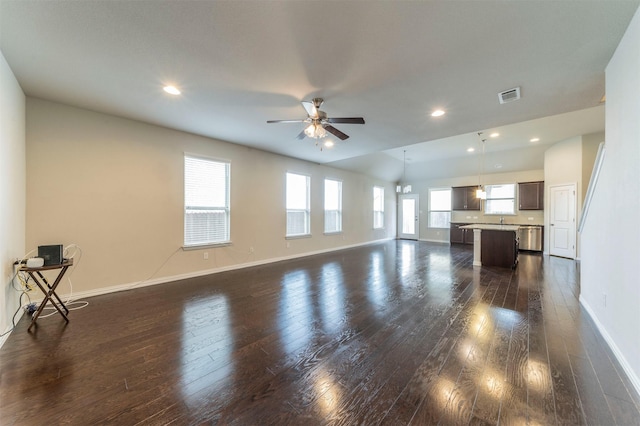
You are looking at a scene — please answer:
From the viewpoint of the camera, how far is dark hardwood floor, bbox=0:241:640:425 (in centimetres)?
146

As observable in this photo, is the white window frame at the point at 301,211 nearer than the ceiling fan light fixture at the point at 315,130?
No

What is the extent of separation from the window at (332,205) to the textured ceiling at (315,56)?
13.3 feet

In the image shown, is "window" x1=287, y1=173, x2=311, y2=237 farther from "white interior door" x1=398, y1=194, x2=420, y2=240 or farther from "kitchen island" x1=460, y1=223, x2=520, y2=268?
"white interior door" x1=398, y1=194, x2=420, y2=240

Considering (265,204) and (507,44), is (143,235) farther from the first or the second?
(507,44)

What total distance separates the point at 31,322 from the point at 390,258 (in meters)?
6.30

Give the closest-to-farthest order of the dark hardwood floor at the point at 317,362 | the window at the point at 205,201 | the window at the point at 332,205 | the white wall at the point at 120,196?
the dark hardwood floor at the point at 317,362, the white wall at the point at 120,196, the window at the point at 205,201, the window at the point at 332,205

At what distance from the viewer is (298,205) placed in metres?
6.68

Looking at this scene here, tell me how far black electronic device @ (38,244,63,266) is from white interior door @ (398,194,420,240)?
1066 cm

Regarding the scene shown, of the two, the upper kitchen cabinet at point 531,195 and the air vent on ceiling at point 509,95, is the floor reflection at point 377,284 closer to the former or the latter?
the air vent on ceiling at point 509,95

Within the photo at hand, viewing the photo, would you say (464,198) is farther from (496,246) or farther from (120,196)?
(120,196)

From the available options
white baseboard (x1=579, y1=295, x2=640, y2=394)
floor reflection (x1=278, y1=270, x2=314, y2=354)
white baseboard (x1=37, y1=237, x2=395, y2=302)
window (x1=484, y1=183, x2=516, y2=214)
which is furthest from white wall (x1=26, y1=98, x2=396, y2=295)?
window (x1=484, y1=183, x2=516, y2=214)

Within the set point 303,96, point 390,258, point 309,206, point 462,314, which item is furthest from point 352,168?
point 462,314

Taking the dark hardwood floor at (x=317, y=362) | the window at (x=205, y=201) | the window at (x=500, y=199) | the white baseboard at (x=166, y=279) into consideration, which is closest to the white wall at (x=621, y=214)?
the dark hardwood floor at (x=317, y=362)

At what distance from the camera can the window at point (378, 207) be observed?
9812mm
